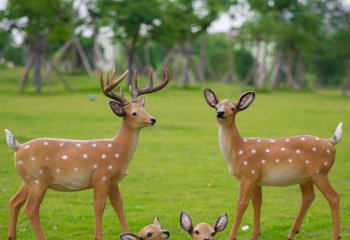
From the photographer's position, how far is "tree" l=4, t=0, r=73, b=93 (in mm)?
33969

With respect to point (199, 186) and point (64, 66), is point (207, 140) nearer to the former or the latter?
point (199, 186)

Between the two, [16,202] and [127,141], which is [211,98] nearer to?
[127,141]

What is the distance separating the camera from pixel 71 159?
6.69 m

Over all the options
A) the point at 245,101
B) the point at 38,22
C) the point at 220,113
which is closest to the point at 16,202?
the point at 220,113

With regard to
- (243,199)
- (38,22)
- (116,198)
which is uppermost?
(243,199)

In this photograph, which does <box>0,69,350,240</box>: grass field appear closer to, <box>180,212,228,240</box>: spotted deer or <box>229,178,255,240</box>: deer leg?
<box>229,178,255,240</box>: deer leg

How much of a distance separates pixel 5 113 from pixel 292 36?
32826 mm

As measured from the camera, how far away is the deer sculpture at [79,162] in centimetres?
663

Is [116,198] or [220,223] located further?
[116,198]

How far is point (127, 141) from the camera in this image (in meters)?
6.98

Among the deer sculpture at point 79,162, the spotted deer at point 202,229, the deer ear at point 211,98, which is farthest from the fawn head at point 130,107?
the spotted deer at point 202,229

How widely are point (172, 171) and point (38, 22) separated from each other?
77.9ft

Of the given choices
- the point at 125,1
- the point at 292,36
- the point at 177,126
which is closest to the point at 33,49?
the point at 125,1

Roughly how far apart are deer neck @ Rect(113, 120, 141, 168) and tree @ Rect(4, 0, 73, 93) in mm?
28079
